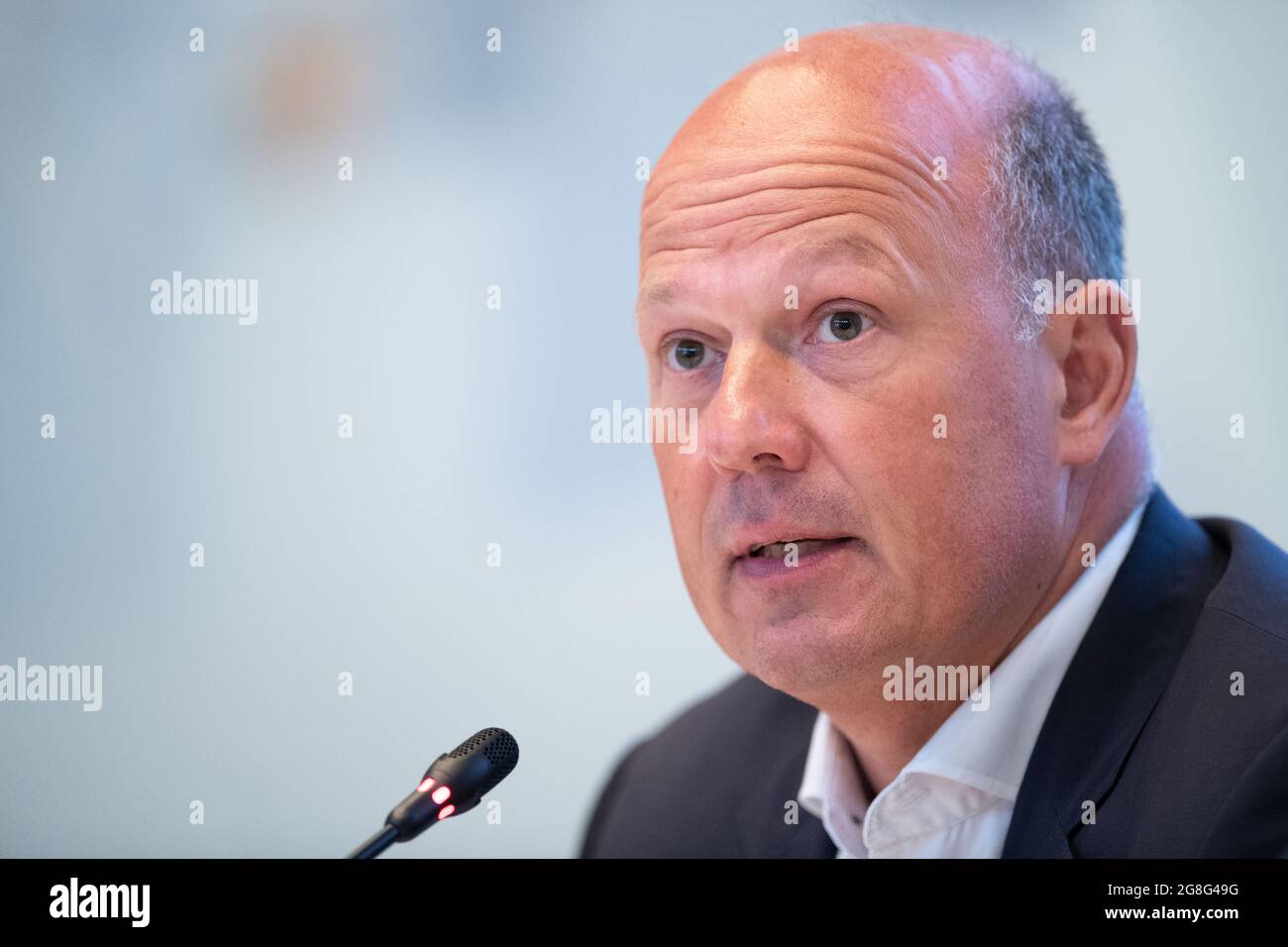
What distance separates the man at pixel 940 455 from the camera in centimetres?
185

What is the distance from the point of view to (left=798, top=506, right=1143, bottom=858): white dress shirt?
1931mm

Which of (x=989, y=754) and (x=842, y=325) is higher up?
(x=842, y=325)

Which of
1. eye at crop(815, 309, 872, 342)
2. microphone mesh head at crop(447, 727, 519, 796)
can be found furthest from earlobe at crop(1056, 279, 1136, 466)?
microphone mesh head at crop(447, 727, 519, 796)

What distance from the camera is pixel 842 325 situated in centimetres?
191

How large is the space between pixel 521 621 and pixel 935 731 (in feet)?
2.41

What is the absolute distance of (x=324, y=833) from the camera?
2.32 metres

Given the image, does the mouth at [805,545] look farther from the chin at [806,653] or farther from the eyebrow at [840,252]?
the eyebrow at [840,252]

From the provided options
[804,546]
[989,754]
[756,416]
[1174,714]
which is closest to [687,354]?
[756,416]

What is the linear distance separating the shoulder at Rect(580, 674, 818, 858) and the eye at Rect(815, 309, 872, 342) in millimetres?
786

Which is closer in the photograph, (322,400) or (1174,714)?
(1174,714)

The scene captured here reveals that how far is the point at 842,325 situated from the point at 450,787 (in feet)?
2.75

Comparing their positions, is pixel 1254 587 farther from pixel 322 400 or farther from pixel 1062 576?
pixel 322 400

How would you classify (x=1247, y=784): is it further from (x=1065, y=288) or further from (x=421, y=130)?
(x=421, y=130)
